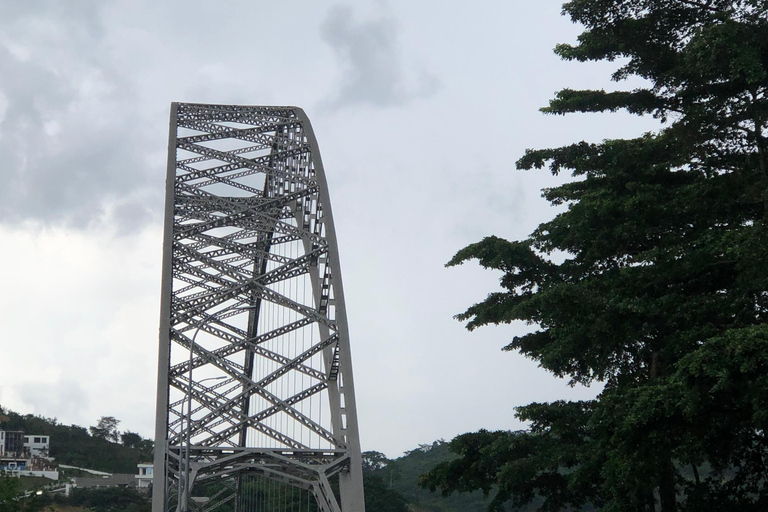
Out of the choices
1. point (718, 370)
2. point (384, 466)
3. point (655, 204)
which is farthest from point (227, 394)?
point (384, 466)

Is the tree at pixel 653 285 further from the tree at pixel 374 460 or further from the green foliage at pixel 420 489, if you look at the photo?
the tree at pixel 374 460

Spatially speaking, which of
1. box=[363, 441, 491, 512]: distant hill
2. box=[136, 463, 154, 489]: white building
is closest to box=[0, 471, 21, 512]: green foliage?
box=[363, 441, 491, 512]: distant hill

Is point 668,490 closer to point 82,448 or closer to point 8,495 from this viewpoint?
point 8,495

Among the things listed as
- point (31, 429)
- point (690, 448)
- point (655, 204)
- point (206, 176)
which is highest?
point (31, 429)

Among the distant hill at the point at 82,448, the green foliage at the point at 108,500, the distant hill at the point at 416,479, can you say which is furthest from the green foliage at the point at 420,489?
the distant hill at the point at 82,448

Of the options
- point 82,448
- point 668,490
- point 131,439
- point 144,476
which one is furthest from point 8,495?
point 131,439

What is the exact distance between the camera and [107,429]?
5925 inches

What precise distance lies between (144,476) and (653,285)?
95.3 meters

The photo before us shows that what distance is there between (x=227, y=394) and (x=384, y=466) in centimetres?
9738

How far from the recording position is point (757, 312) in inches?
690

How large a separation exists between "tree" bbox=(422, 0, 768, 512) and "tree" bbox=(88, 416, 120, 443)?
12790 cm

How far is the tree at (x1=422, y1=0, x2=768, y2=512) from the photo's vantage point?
51.6 feet

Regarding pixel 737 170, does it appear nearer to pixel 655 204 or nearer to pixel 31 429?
pixel 655 204

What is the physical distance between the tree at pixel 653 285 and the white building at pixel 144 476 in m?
85.9
